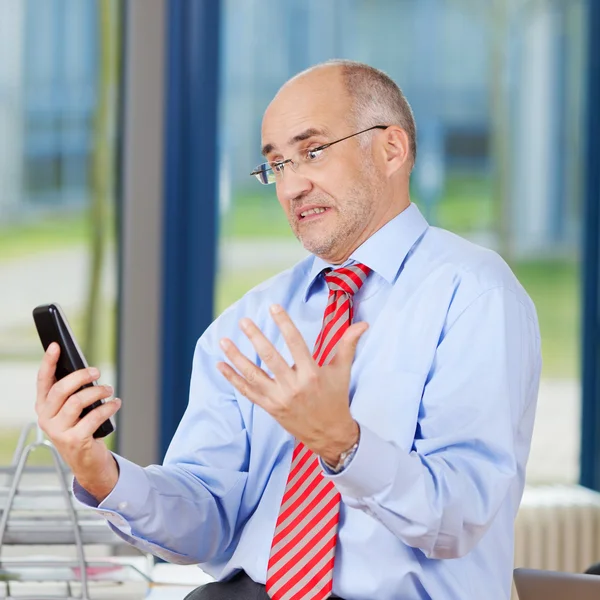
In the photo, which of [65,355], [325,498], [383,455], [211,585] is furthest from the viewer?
[211,585]

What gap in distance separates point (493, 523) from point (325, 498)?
265 mm

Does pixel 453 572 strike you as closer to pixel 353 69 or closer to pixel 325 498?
pixel 325 498

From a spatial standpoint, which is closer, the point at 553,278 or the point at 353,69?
the point at 353,69

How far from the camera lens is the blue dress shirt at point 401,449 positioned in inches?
52.4

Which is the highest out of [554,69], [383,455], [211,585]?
[554,69]

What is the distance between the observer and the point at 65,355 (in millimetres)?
1401

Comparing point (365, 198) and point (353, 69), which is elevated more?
point (353, 69)

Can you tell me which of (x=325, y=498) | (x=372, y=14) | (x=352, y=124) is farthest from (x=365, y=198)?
(x=372, y=14)

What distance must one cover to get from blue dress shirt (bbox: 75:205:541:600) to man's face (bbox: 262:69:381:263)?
0.06m

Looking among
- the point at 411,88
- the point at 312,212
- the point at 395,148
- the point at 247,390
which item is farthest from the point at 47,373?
the point at 411,88

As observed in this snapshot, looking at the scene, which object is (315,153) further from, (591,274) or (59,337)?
(591,274)

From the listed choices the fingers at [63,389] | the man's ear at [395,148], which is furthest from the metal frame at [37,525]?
the man's ear at [395,148]

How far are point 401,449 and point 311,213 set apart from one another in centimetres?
54

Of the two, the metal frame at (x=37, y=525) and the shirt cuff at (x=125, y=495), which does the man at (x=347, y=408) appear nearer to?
the shirt cuff at (x=125, y=495)
